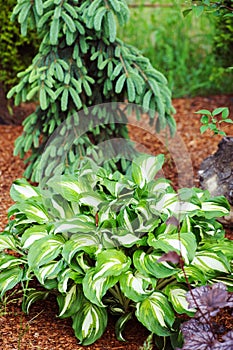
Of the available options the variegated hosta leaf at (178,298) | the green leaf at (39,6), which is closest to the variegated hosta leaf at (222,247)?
the variegated hosta leaf at (178,298)

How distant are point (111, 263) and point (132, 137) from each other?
2.66 m

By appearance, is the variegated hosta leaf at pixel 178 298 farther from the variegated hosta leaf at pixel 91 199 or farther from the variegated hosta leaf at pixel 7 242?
the variegated hosta leaf at pixel 7 242

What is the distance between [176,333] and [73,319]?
49 cm

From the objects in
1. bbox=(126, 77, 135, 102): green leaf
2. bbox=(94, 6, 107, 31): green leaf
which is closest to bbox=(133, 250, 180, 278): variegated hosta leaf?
bbox=(126, 77, 135, 102): green leaf

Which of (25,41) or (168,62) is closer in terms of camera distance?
(25,41)

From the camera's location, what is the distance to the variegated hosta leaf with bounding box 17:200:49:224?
3.16m

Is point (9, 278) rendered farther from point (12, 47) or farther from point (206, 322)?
point (12, 47)

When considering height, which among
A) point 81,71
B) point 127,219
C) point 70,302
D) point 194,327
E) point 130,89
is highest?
point 81,71

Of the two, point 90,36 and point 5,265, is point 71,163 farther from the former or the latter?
point 5,265

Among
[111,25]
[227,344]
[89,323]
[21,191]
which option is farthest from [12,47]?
[227,344]

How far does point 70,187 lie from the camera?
3217 mm

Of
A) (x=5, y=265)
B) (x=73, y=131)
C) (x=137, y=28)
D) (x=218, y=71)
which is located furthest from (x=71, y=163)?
(x=137, y=28)

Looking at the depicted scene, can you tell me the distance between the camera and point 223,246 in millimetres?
3029

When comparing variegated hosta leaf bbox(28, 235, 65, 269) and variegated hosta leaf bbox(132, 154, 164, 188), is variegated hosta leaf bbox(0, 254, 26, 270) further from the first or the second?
variegated hosta leaf bbox(132, 154, 164, 188)
